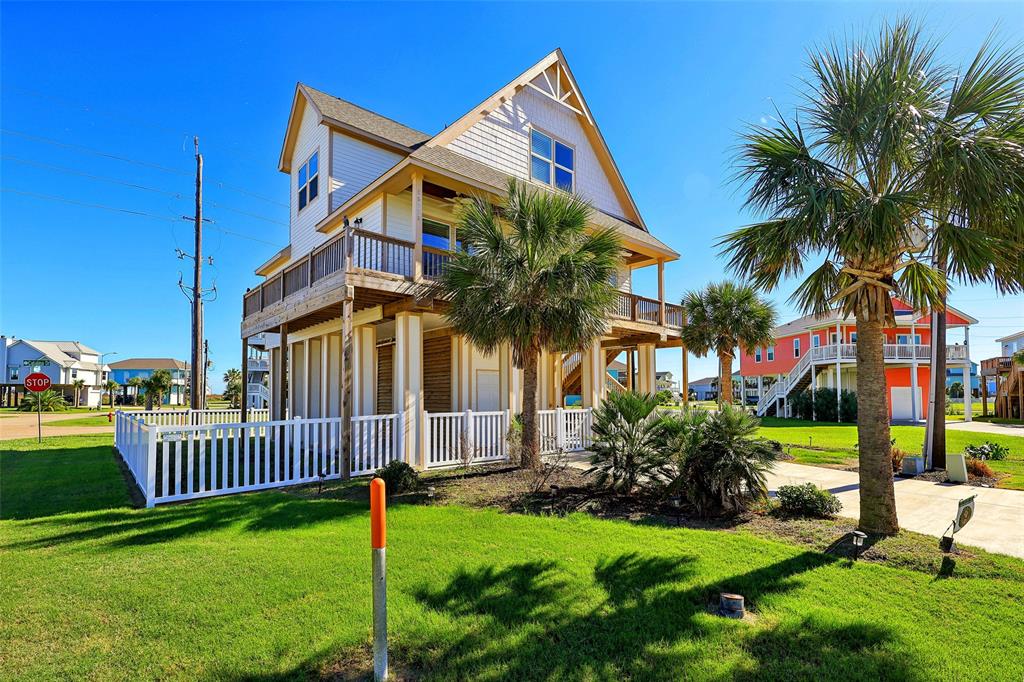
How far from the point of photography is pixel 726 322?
62.9ft

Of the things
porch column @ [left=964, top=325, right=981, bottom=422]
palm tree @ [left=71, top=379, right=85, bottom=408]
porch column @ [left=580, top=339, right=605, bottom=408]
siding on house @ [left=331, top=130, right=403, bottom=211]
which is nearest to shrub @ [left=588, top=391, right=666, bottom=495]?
porch column @ [left=580, top=339, right=605, bottom=408]

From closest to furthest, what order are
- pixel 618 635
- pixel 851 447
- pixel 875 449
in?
pixel 618 635 < pixel 875 449 < pixel 851 447

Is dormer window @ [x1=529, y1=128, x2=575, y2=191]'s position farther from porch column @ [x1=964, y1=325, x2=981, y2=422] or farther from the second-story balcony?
porch column @ [x1=964, y1=325, x2=981, y2=422]

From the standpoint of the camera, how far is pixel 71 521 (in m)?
6.66

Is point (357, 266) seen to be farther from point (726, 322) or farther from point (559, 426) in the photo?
point (726, 322)

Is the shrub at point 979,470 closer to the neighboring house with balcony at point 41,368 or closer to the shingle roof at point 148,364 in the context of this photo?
the neighboring house with balcony at point 41,368

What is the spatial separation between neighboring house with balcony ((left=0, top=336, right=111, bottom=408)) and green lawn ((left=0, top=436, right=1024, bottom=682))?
7515cm

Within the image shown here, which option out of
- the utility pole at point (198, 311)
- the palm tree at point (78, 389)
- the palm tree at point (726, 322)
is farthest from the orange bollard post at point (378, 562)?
the palm tree at point (78, 389)

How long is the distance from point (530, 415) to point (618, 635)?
6.50 meters

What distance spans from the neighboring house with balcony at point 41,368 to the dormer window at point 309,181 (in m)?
65.1

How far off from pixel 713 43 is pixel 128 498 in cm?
1409

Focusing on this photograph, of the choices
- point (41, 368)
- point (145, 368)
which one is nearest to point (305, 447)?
point (41, 368)

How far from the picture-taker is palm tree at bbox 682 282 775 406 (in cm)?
1914

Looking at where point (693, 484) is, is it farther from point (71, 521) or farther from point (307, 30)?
point (307, 30)
